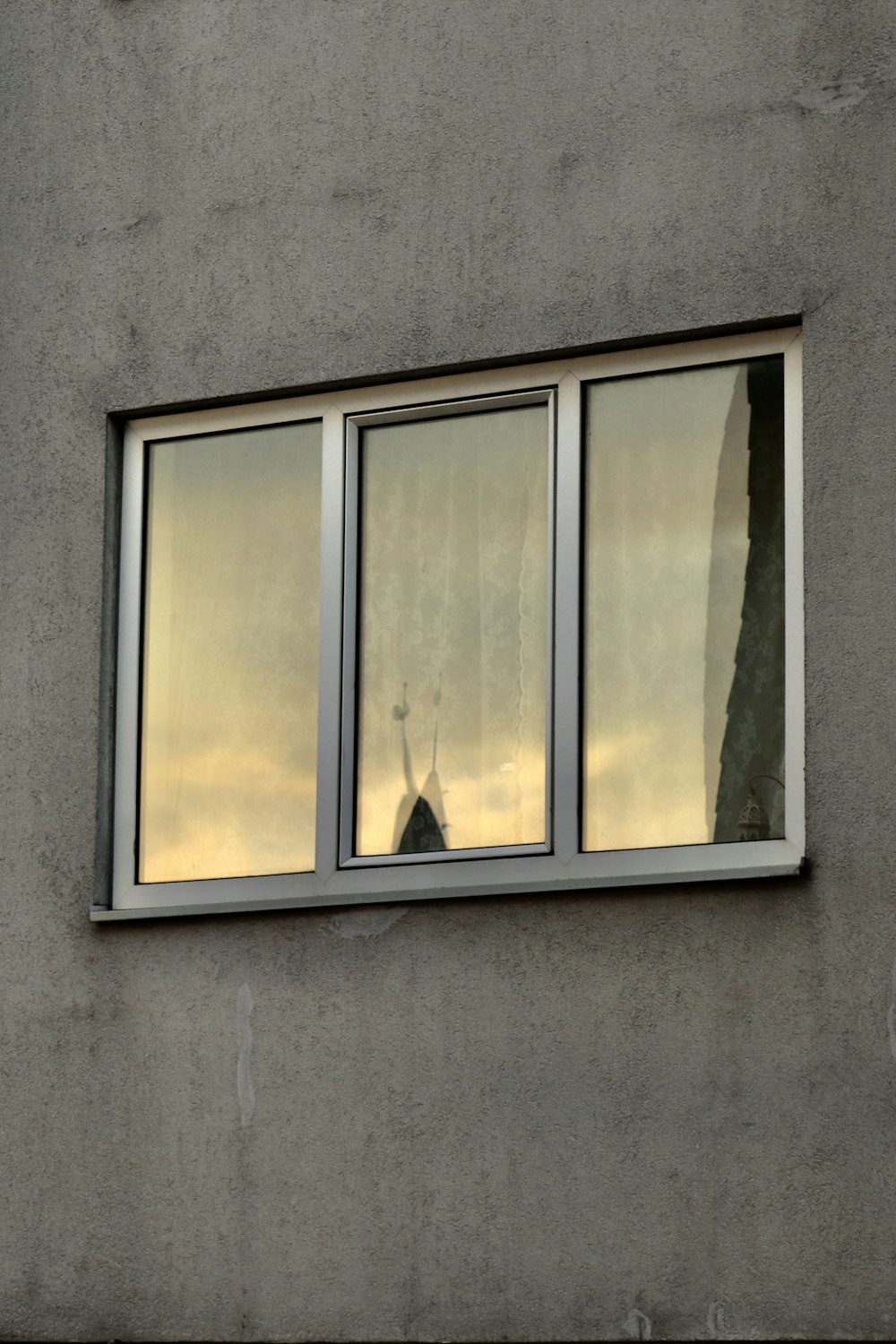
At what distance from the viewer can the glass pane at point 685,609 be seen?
6395 millimetres

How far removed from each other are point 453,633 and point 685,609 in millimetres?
835

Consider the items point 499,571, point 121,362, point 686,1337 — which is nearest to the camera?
point 686,1337

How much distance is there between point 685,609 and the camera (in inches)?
258

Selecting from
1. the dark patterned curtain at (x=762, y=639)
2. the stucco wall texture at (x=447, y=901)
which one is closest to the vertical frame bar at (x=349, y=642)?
the stucco wall texture at (x=447, y=901)

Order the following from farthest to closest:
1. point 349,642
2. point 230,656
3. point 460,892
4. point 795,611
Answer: point 230,656 < point 349,642 < point 460,892 < point 795,611

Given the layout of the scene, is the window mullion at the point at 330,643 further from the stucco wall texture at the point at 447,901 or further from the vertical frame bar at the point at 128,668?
the vertical frame bar at the point at 128,668

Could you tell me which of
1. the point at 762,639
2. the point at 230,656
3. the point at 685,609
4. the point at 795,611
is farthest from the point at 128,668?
the point at 795,611

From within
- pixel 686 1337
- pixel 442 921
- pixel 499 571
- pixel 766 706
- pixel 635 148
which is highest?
pixel 635 148

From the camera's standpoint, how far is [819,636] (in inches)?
245

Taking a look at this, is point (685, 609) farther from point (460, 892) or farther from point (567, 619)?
point (460, 892)

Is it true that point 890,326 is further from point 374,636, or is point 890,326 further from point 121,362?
point 121,362

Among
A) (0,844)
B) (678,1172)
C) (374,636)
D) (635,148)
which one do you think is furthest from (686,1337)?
(635,148)

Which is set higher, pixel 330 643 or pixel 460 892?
pixel 330 643

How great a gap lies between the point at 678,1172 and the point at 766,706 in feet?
4.88
